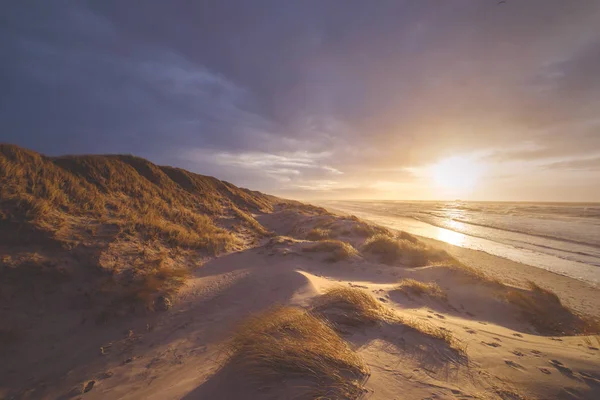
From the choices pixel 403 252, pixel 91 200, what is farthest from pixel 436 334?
pixel 91 200

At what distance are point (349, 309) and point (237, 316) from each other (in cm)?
301

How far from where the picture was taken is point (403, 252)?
42.5 feet

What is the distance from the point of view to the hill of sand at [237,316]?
3.40m

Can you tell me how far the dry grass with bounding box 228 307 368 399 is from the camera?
2.96m

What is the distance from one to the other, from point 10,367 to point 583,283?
20.6m

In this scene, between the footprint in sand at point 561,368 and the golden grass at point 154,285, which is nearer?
the footprint in sand at point 561,368

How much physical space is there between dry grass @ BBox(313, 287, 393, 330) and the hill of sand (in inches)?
1.4

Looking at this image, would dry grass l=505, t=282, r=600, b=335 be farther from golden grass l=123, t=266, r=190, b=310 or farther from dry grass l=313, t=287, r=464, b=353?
golden grass l=123, t=266, r=190, b=310

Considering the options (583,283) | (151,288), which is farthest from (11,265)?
(583,283)

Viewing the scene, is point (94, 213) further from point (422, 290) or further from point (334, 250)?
point (422, 290)

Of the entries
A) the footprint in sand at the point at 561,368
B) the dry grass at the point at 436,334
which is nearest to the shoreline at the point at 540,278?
the footprint in sand at the point at 561,368

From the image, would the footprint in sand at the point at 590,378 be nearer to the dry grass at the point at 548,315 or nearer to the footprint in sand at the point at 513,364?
the footprint in sand at the point at 513,364

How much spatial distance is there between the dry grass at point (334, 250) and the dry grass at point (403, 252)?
168 cm

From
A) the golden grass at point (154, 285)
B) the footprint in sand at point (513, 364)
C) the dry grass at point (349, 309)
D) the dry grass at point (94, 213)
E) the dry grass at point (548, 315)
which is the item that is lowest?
the dry grass at point (548, 315)
